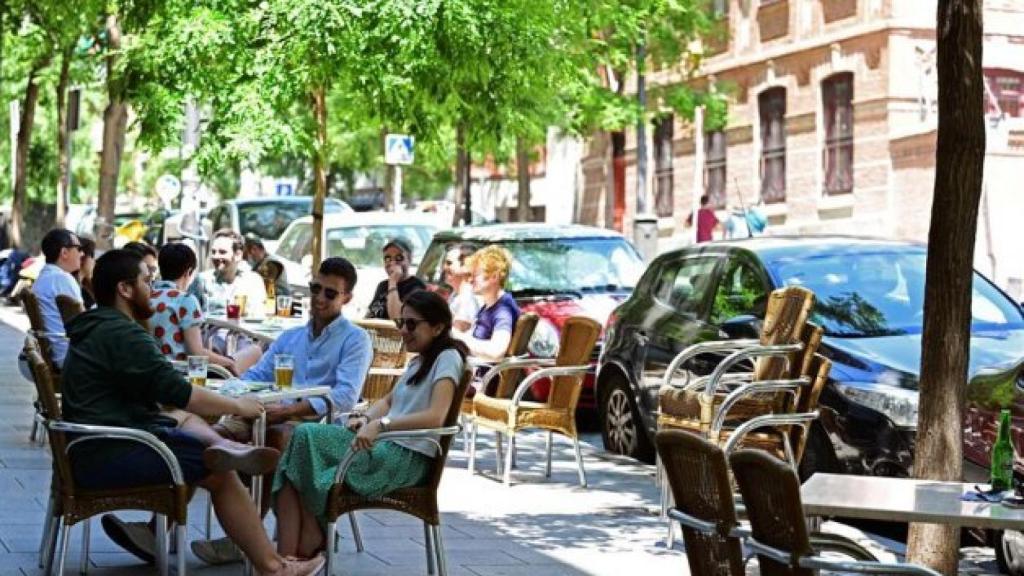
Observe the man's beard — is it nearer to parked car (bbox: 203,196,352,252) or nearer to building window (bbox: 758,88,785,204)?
parked car (bbox: 203,196,352,252)

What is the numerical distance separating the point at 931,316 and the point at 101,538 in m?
4.48

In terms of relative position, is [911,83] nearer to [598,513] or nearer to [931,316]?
[598,513]

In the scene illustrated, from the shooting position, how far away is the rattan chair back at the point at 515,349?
14750mm

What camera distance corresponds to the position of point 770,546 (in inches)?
233

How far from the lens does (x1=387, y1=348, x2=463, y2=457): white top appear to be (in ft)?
31.1

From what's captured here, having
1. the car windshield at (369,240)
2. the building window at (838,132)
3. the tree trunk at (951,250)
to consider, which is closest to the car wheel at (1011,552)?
the tree trunk at (951,250)

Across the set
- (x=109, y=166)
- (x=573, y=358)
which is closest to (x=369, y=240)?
(x=109, y=166)

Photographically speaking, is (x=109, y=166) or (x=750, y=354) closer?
(x=750, y=354)

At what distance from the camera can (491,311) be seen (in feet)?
49.9

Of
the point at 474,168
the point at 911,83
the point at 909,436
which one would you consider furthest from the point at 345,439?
the point at 474,168

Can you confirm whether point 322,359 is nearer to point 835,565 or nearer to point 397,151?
point 835,565

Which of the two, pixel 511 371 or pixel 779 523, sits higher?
pixel 779 523

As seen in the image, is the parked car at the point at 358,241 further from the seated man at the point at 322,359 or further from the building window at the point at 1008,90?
the building window at the point at 1008,90

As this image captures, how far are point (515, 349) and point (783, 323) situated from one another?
11.2 feet
